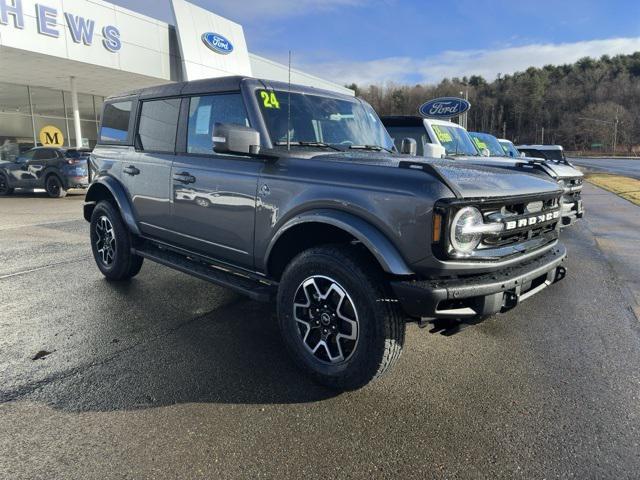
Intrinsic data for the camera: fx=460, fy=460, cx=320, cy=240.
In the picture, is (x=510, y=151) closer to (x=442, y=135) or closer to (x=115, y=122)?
(x=442, y=135)

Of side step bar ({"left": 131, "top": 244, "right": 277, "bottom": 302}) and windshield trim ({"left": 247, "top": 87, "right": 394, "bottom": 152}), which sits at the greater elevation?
windshield trim ({"left": 247, "top": 87, "right": 394, "bottom": 152})

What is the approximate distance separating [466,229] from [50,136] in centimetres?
2340

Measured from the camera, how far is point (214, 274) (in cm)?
378

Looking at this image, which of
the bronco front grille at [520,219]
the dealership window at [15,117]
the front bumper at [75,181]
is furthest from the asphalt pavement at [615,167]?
the dealership window at [15,117]

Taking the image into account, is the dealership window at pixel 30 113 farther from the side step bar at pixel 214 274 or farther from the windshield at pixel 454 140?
the side step bar at pixel 214 274

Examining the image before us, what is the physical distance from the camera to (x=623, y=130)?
105750 mm

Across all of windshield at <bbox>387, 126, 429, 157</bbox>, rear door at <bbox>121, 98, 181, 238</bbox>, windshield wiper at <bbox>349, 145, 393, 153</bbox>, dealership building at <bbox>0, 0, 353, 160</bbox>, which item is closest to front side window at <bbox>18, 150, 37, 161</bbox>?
dealership building at <bbox>0, 0, 353, 160</bbox>

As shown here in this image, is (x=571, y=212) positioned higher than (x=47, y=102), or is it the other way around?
(x=47, y=102)

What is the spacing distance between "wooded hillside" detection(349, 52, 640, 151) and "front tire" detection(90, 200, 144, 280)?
105 metres

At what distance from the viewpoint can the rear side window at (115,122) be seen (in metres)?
4.93

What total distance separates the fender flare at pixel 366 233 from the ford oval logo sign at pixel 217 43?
69.2 feet

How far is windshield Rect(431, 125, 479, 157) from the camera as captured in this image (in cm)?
888

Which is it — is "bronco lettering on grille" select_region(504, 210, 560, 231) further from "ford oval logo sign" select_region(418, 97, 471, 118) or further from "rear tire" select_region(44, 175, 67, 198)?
"rear tire" select_region(44, 175, 67, 198)

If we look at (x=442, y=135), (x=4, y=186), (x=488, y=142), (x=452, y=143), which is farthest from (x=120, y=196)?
(x=4, y=186)
